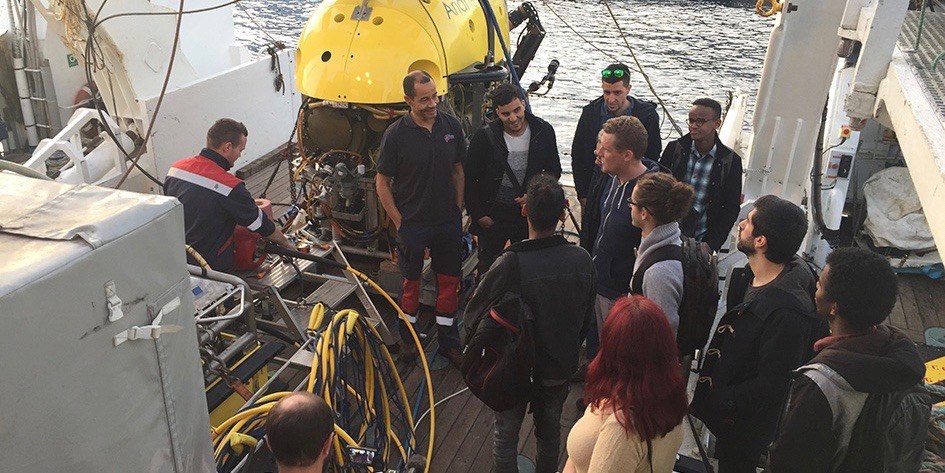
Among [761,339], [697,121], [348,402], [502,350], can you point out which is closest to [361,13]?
[697,121]

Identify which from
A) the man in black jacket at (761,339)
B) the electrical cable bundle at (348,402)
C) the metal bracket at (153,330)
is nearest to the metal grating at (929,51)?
the man in black jacket at (761,339)

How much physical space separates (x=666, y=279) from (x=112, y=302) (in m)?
2.15

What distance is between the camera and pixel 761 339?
2.62 meters

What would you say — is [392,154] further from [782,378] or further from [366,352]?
[782,378]

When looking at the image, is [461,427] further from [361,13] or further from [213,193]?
[361,13]

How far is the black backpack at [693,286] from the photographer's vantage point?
10.0 ft

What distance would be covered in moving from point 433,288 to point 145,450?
125 inches

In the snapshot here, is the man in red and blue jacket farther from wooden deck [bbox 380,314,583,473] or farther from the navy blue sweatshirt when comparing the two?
the navy blue sweatshirt

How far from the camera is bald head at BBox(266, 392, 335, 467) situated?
2.04 metres

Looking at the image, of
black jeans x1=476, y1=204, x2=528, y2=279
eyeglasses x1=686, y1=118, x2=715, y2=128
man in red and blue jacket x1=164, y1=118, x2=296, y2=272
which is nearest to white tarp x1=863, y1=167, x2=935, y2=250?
eyeglasses x1=686, y1=118, x2=715, y2=128

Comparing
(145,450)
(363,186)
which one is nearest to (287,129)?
(363,186)

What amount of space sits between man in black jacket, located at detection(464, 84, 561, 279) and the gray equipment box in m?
2.63

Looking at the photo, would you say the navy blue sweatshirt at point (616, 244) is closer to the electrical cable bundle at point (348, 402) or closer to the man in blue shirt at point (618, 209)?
the man in blue shirt at point (618, 209)

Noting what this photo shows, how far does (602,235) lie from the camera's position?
3715 mm
